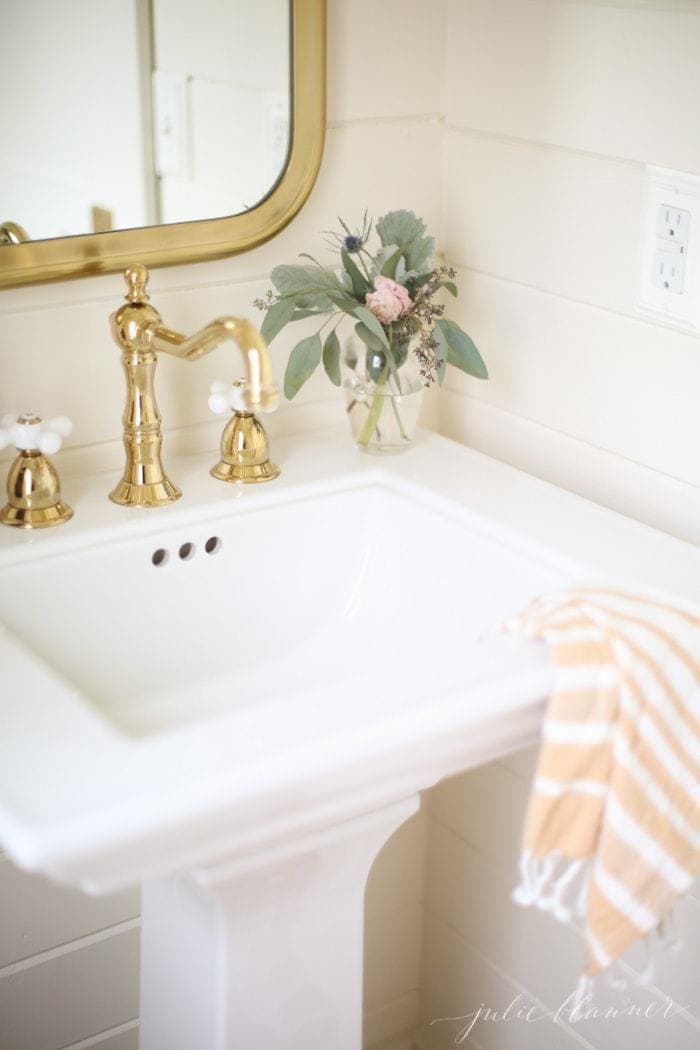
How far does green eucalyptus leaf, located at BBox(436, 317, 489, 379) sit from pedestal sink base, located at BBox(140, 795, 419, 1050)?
480 millimetres

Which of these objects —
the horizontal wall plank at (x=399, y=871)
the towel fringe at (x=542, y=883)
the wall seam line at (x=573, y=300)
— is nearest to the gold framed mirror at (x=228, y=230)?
the wall seam line at (x=573, y=300)

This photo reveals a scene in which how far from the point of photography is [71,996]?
1.48 metres

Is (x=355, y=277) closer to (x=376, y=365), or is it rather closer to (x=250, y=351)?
(x=376, y=365)

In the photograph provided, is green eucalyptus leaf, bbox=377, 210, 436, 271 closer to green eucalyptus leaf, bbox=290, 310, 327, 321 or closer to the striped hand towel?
green eucalyptus leaf, bbox=290, 310, 327, 321

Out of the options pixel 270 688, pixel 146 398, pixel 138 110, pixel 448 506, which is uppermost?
pixel 138 110

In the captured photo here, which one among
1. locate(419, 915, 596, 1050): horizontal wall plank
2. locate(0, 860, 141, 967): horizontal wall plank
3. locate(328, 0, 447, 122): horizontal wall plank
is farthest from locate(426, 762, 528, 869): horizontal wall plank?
locate(328, 0, 447, 122): horizontal wall plank

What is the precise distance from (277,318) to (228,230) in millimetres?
101

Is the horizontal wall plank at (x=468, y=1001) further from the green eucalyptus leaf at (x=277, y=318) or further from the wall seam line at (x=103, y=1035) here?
the green eucalyptus leaf at (x=277, y=318)

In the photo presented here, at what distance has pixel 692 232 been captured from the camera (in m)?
1.18

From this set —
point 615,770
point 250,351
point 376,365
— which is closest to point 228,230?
point 376,365

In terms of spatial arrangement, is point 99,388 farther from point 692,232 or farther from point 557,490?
point 692,232

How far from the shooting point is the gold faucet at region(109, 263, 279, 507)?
119 centimetres

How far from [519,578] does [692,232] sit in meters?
0.35

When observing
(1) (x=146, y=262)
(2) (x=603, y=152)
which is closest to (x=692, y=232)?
(2) (x=603, y=152)
